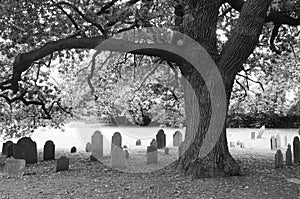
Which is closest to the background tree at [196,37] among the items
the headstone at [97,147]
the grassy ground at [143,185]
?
the grassy ground at [143,185]

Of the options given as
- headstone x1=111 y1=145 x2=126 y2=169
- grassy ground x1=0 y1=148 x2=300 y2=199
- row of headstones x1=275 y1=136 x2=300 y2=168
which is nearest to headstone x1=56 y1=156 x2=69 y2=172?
grassy ground x1=0 y1=148 x2=300 y2=199

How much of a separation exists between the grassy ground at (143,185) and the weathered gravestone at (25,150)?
1.30 meters

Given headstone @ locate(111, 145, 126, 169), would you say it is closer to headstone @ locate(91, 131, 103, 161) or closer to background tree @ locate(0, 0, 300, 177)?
background tree @ locate(0, 0, 300, 177)

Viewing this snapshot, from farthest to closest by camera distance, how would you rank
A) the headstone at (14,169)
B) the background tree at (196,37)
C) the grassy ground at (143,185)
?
the headstone at (14,169) < the background tree at (196,37) < the grassy ground at (143,185)

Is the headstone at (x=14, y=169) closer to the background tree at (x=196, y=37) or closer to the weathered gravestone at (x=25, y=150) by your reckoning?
the weathered gravestone at (x=25, y=150)

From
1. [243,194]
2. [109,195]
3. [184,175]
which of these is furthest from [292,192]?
[109,195]

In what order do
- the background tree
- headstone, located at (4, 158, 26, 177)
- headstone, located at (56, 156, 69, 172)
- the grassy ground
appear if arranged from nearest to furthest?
1. the grassy ground
2. the background tree
3. headstone, located at (4, 158, 26, 177)
4. headstone, located at (56, 156, 69, 172)

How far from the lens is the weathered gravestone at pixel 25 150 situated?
8.79 metres

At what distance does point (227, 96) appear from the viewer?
6801 mm

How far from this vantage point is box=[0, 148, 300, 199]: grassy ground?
564cm

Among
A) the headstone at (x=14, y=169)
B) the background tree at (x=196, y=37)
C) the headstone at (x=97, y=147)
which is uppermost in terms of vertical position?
the background tree at (x=196, y=37)

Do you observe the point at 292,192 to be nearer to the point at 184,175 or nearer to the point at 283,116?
the point at 184,175

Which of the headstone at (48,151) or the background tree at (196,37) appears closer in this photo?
the background tree at (196,37)

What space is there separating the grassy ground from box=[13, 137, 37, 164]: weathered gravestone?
1.30 m
